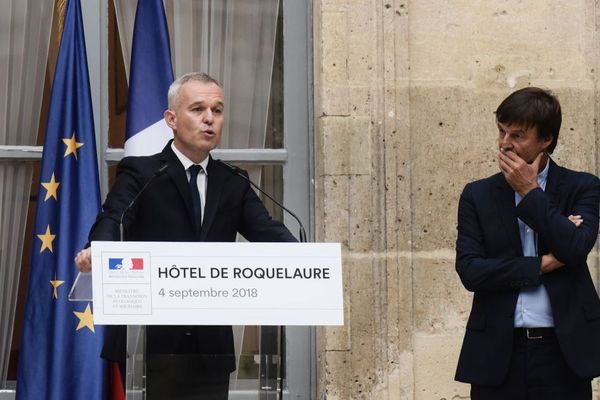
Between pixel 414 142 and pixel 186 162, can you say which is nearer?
pixel 186 162

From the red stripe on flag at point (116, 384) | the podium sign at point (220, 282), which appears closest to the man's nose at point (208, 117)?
the podium sign at point (220, 282)

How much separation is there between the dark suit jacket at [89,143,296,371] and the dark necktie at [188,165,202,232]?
18mm

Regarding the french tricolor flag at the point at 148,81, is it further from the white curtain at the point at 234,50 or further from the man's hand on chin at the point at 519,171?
the man's hand on chin at the point at 519,171

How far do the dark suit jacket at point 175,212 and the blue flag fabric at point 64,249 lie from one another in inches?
47.2

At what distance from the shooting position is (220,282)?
169 inches

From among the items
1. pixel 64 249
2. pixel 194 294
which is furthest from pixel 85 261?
pixel 64 249

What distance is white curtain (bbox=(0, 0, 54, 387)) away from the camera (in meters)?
6.44

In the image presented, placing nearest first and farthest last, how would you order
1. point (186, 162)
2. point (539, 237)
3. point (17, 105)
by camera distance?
point (539, 237) < point (186, 162) < point (17, 105)

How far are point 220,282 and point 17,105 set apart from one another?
257 cm

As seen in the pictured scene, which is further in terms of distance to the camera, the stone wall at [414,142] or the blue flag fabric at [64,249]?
the stone wall at [414,142]

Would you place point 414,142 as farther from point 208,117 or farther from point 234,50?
point 208,117

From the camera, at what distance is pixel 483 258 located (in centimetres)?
465

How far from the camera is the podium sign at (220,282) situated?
13.9 feet

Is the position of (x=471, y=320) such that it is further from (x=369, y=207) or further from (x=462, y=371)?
(x=369, y=207)
